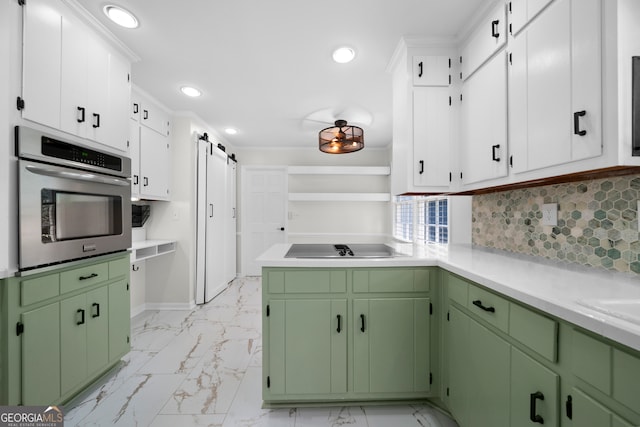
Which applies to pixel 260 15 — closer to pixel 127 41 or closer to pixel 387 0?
pixel 387 0

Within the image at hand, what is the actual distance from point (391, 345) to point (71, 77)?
2.56 meters

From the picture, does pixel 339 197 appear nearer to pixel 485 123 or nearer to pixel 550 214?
pixel 485 123

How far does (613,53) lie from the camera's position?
938 millimetres

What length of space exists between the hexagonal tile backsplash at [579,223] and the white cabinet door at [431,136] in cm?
50

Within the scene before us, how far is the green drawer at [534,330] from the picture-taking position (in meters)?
0.85

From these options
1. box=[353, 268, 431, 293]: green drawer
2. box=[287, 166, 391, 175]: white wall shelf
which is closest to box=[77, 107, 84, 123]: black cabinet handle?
box=[353, 268, 431, 293]: green drawer

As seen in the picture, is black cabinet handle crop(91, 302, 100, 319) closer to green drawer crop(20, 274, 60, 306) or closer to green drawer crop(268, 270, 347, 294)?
green drawer crop(20, 274, 60, 306)

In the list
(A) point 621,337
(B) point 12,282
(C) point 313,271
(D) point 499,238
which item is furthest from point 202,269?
(A) point 621,337

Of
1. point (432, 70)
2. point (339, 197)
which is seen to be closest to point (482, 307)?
point (432, 70)

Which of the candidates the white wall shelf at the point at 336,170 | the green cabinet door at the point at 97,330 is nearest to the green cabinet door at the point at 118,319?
the green cabinet door at the point at 97,330

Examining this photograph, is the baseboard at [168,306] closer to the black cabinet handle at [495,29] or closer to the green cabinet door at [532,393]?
the green cabinet door at [532,393]

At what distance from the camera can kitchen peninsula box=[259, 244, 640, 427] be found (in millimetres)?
948

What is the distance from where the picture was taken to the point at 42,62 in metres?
1.43

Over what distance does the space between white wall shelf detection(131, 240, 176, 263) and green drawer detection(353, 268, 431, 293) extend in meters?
2.08
